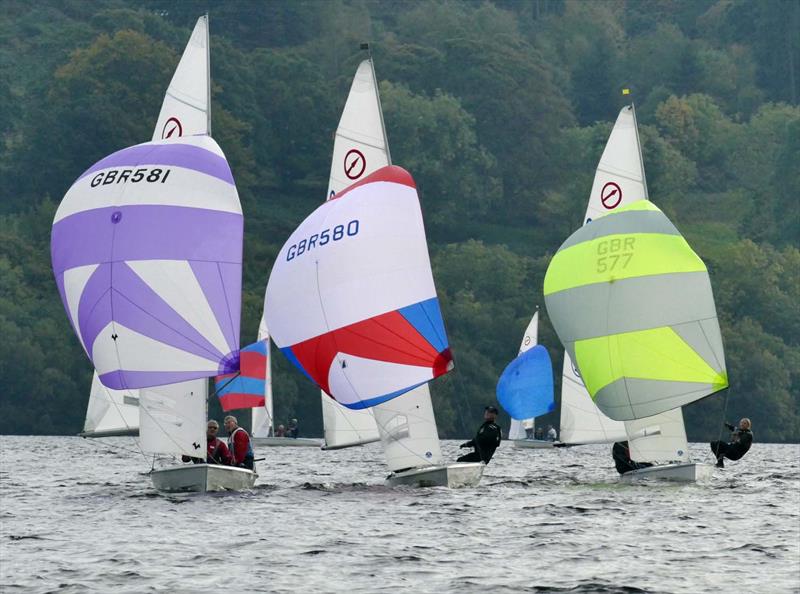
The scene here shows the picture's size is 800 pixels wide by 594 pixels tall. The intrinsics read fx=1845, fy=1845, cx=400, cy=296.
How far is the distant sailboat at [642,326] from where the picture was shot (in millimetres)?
34625

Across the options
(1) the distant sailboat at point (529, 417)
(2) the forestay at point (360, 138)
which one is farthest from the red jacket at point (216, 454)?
(1) the distant sailboat at point (529, 417)

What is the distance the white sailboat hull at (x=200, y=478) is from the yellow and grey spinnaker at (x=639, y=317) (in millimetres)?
7528

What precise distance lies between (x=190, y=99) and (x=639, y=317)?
31.1 feet

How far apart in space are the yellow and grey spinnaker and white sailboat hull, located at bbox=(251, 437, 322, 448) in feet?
104

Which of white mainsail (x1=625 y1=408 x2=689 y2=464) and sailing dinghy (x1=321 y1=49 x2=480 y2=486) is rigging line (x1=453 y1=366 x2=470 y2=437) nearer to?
sailing dinghy (x1=321 y1=49 x2=480 y2=486)

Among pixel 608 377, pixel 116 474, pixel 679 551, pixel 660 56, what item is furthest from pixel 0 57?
pixel 679 551

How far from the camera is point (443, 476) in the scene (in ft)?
106

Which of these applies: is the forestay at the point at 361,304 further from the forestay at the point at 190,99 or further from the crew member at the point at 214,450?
the forestay at the point at 190,99

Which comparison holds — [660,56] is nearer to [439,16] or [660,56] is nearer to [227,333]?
[439,16]

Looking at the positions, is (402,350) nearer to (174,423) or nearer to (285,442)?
(174,423)

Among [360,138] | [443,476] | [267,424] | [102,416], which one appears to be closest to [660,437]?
[443,476]

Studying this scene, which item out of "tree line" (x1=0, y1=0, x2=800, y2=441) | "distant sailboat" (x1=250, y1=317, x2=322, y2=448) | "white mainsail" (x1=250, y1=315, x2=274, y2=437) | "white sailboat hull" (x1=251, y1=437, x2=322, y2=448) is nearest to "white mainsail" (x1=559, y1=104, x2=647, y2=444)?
"white sailboat hull" (x1=251, y1=437, x2=322, y2=448)

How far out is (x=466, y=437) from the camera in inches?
3428

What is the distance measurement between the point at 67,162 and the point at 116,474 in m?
64.4
